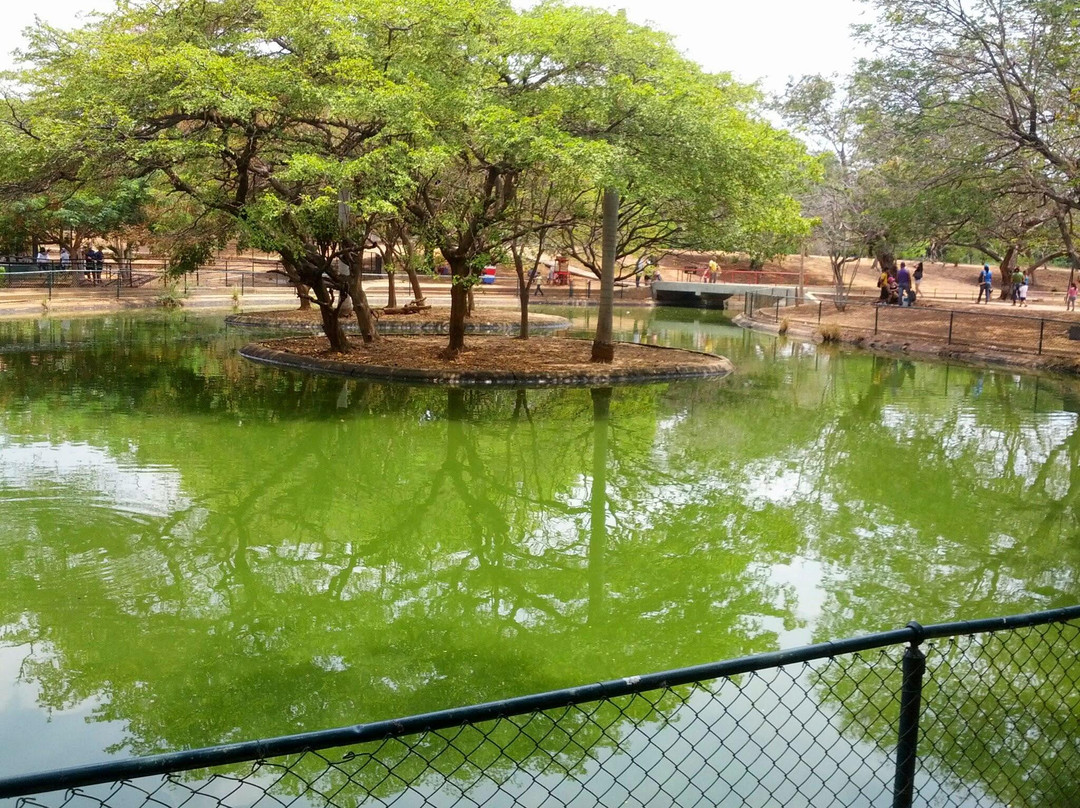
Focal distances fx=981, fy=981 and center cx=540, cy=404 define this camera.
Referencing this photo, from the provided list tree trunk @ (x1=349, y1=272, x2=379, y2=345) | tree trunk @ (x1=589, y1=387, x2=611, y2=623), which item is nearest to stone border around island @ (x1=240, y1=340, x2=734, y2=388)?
tree trunk @ (x1=349, y1=272, x2=379, y2=345)

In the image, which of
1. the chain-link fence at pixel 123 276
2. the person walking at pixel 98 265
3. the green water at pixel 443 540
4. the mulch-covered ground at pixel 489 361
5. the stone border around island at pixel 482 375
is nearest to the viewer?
the green water at pixel 443 540

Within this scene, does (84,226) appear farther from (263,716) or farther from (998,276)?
(998,276)

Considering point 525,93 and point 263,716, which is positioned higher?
point 525,93

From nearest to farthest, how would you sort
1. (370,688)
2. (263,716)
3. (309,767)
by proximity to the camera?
1. (309,767)
2. (263,716)
3. (370,688)

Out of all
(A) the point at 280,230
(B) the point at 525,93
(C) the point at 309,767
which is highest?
(B) the point at 525,93

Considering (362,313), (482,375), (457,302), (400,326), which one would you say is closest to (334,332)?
(362,313)

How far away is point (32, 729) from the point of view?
5570 mm

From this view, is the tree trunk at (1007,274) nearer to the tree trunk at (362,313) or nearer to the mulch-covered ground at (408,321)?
the mulch-covered ground at (408,321)

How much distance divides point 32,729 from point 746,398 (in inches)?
578

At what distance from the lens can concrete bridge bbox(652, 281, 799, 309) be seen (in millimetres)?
44375

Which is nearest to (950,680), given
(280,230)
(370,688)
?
(370,688)

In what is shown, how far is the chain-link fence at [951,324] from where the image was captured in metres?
25.3

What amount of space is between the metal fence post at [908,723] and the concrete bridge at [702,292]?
41.0m

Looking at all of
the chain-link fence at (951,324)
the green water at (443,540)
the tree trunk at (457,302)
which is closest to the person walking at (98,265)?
the green water at (443,540)
